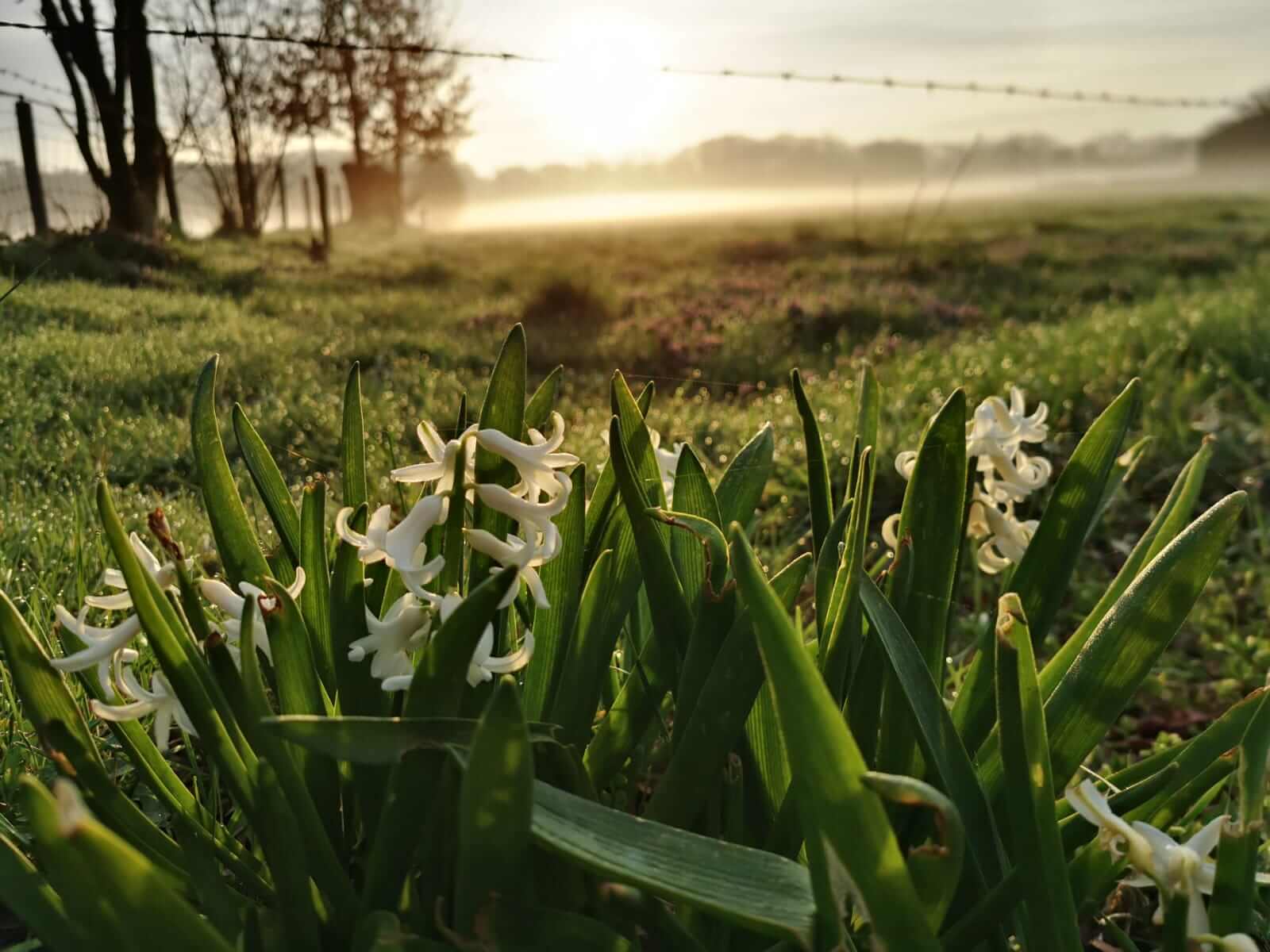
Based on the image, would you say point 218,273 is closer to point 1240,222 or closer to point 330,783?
point 330,783

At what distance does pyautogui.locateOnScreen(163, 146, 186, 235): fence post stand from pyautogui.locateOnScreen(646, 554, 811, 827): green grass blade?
38.4 inches

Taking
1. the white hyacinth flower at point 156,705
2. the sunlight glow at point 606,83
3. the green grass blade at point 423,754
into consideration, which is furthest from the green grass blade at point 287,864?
the sunlight glow at point 606,83

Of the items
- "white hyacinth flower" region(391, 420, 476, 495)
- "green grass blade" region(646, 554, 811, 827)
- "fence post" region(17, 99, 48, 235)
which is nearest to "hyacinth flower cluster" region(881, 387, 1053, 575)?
"green grass blade" region(646, 554, 811, 827)

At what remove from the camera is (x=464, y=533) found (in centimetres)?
93

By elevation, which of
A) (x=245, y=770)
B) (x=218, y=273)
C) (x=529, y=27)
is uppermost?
(x=529, y=27)

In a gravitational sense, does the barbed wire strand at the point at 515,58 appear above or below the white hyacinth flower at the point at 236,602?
above

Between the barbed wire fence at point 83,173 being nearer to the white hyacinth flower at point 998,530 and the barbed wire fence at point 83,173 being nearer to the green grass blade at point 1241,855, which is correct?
the white hyacinth flower at point 998,530

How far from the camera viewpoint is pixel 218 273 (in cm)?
151

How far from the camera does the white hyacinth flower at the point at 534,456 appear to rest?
936 mm

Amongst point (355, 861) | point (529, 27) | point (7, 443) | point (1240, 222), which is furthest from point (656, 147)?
point (1240, 222)

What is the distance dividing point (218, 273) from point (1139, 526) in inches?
119

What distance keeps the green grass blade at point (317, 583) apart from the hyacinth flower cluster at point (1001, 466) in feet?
2.08

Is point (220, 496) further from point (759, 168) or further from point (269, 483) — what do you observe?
point (759, 168)

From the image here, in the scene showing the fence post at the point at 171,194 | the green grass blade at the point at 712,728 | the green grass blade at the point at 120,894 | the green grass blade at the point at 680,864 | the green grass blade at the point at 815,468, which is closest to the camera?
the green grass blade at the point at 120,894
